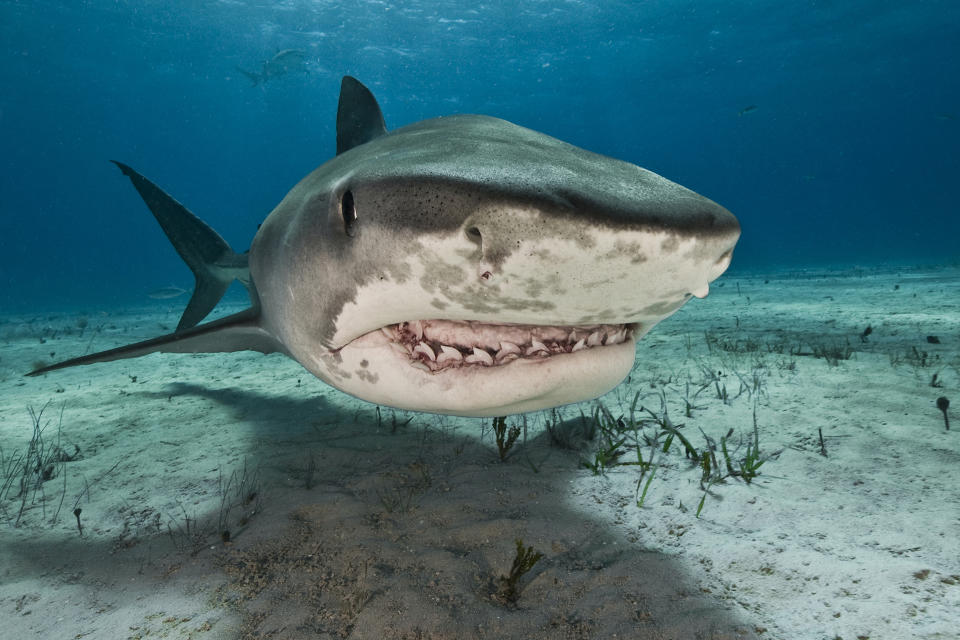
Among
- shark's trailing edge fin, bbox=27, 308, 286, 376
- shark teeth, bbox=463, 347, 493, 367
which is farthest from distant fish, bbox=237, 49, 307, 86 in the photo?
shark teeth, bbox=463, 347, 493, 367

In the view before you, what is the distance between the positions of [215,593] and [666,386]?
3478 mm

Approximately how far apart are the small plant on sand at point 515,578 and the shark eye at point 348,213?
Result: 1.22 m

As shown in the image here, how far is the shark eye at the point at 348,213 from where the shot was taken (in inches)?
56.8

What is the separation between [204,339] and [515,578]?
2.34 meters

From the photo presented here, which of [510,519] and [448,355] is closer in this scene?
[448,355]

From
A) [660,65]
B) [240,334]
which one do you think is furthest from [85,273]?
[240,334]

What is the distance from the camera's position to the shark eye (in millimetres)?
1443

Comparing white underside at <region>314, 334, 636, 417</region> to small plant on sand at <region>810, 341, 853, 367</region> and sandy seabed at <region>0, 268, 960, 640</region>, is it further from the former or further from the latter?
small plant on sand at <region>810, 341, 853, 367</region>

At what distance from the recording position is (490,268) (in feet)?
3.76

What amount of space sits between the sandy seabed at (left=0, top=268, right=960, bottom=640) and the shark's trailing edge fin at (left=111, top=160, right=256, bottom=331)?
1372mm

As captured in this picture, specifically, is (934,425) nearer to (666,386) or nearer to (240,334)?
(666,386)

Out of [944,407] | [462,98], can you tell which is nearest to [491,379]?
[944,407]

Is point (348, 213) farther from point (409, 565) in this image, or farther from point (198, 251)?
point (198, 251)

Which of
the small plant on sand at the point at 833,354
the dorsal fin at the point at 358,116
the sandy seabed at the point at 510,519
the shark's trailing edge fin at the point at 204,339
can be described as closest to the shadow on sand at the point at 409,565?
the sandy seabed at the point at 510,519
